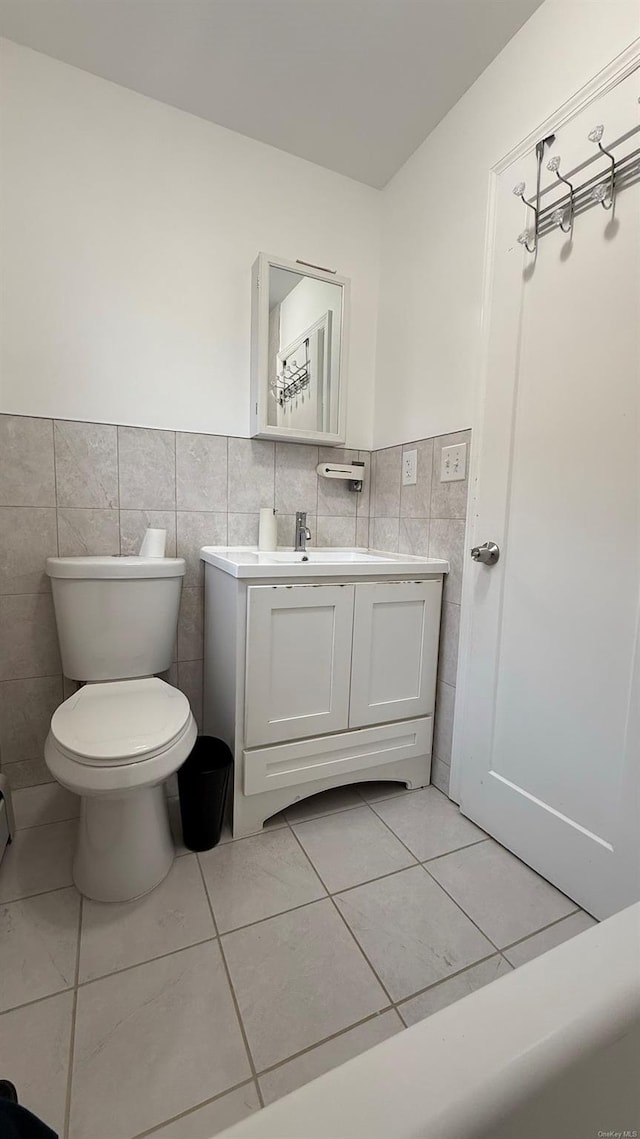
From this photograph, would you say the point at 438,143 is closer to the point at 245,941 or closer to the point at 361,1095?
the point at 361,1095

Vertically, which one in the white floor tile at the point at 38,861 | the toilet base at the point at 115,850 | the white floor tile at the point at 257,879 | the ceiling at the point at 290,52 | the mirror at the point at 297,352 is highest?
the ceiling at the point at 290,52

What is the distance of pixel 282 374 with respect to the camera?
5.78ft

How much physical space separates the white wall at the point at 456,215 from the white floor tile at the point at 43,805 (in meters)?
1.79

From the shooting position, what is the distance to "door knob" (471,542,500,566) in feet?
4.50

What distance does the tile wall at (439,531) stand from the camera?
5.11 ft

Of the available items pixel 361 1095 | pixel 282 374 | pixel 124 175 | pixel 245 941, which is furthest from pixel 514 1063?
pixel 124 175

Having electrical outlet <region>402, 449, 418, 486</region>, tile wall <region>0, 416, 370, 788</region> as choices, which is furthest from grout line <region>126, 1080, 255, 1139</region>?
electrical outlet <region>402, 449, 418, 486</region>

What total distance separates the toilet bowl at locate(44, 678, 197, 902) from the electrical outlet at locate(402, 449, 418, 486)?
115 centimetres

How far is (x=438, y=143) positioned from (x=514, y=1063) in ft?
7.66

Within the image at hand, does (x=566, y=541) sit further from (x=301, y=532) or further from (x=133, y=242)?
(x=133, y=242)

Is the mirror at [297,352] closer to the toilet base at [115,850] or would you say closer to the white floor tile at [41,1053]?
the toilet base at [115,850]

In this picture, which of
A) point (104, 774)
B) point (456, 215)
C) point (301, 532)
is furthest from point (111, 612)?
point (456, 215)

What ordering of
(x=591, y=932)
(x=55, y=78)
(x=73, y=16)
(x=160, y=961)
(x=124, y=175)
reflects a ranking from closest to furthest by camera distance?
(x=591, y=932), (x=160, y=961), (x=73, y=16), (x=55, y=78), (x=124, y=175)

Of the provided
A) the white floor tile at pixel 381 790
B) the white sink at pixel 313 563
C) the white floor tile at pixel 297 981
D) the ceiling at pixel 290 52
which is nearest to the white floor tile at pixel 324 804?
the white floor tile at pixel 381 790
